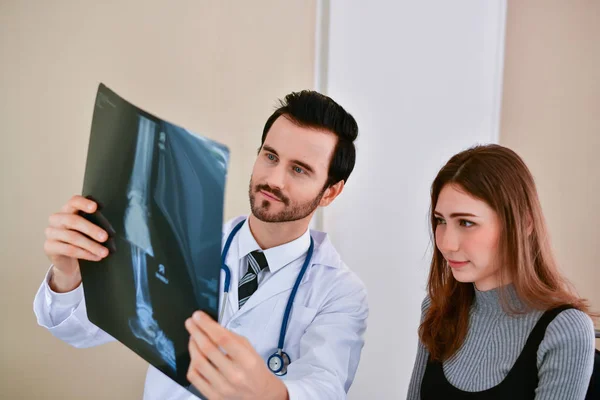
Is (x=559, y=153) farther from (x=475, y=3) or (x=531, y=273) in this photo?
(x=531, y=273)

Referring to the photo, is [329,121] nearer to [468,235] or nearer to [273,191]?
[273,191]

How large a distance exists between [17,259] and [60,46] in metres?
0.69

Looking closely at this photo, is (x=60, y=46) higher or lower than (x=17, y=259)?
higher

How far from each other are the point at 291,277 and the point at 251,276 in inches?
4.0

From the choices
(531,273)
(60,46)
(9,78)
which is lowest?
(531,273)

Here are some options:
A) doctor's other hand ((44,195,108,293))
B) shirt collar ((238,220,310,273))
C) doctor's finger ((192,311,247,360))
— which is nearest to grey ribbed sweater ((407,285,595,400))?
shirt collar ((238,220,310,273))

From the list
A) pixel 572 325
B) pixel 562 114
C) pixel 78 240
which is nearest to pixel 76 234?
pixel 78 240

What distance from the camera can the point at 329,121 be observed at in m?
1.38

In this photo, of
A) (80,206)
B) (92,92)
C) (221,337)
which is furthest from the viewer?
(92,92)

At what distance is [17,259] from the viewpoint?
1793 millimetres

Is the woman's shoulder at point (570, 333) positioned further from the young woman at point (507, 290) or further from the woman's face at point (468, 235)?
the woman's face at point (468, 235)

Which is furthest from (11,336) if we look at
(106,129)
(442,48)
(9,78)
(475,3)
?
(475,3)

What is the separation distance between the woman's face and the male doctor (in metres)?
0.30

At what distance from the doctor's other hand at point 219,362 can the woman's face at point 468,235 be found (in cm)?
54
